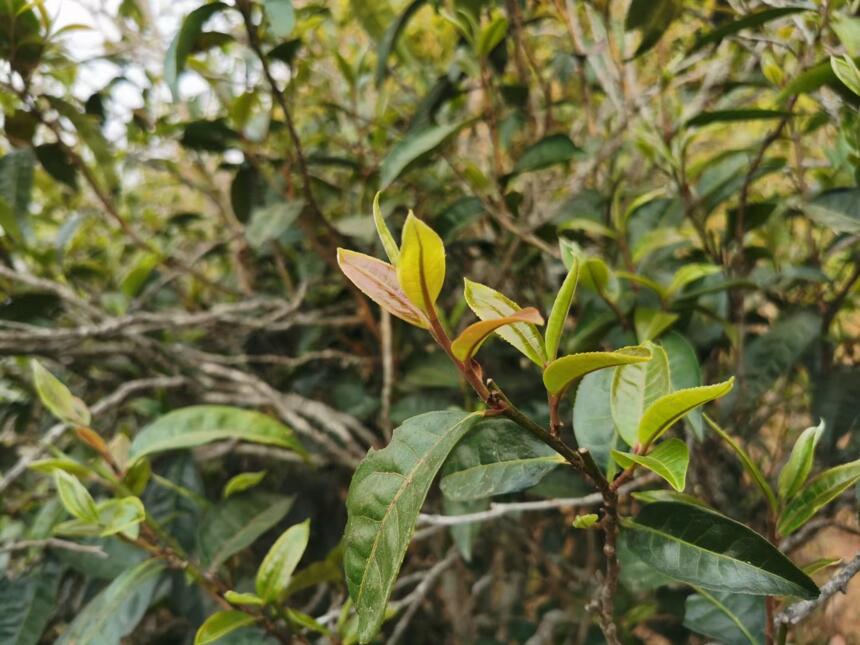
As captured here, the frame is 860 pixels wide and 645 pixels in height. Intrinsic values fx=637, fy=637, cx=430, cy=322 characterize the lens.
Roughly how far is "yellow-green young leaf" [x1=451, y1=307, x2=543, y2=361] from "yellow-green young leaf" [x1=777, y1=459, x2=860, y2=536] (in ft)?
1.11

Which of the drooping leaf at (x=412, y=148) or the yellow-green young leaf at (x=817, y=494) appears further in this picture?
the drooping leaf at (x=412, y=148)

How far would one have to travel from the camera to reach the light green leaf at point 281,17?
0.85 metres

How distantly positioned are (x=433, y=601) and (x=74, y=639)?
36.9 inches

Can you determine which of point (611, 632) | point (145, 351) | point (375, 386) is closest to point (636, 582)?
point (611, 632)

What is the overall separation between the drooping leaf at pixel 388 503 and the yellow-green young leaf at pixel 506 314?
71 millimetres

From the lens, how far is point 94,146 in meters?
1.15

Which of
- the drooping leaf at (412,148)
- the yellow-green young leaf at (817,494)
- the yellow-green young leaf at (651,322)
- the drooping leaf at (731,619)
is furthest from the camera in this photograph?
the drooping leaf at (412,148)

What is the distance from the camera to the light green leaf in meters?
0.85

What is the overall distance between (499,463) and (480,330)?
0.64 ft

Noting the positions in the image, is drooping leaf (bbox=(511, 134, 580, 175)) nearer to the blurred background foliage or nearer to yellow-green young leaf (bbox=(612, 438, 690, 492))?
the blurred background foliage

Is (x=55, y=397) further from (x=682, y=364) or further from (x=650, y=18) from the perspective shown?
(x=650, y=18)

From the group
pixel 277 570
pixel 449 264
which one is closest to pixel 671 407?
pixel 277 570

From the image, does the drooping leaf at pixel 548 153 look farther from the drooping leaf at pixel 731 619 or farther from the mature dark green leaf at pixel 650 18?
the drooping leaf at pixel 731 619

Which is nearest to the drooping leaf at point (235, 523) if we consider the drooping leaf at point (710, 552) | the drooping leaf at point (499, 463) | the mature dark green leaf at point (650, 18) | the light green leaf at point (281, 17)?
the drooping leaf at point (499, 463)
